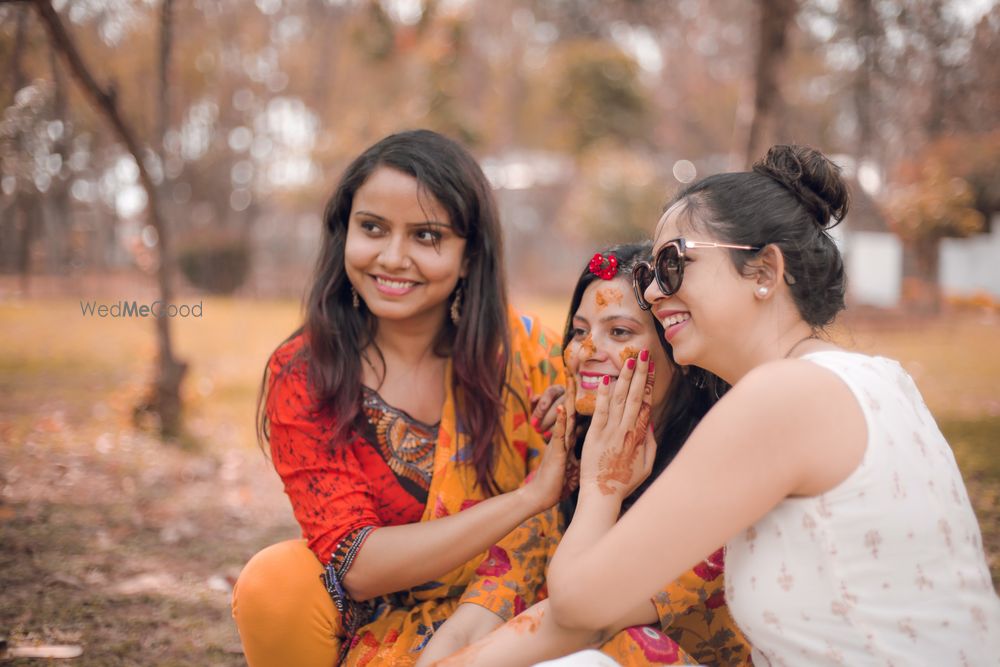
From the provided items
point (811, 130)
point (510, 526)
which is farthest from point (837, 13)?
point (811, 130)

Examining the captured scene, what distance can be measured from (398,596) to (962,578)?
162 cm

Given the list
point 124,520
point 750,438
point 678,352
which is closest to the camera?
point 750,438

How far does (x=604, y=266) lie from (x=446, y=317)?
28.8 inches

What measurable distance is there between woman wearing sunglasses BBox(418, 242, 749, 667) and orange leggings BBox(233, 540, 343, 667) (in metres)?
0.37

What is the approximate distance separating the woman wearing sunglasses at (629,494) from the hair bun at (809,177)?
521 mm

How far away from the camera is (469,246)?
2771 millimetres

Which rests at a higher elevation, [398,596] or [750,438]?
[750,438]

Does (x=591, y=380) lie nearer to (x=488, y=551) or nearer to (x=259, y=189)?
(x=488, y=551)

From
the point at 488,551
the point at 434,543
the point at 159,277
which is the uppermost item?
the point at 159,277

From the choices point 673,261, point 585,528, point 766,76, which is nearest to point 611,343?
point 673,261

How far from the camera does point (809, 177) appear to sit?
196 cm

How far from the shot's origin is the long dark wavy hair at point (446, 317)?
102 inches

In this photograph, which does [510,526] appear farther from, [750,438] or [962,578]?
[962,578]

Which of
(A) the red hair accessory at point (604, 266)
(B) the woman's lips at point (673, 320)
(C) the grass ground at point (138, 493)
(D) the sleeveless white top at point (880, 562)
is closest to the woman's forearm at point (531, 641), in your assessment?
(D) the sleeveless white top at point (880, 562)
